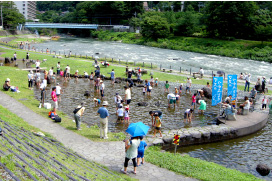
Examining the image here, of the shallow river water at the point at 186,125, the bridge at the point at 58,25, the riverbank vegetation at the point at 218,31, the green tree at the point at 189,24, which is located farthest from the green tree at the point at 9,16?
the shallow river water at the point at 186,125

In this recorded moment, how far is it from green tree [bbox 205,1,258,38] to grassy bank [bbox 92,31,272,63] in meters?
3.77

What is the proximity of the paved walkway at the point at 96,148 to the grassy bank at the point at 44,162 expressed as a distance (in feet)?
2.58

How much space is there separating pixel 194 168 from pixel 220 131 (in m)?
5.37

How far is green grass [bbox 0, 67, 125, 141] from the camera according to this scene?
46.0 feet

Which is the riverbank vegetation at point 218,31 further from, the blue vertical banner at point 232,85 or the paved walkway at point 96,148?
the paved walkway at point 96,148

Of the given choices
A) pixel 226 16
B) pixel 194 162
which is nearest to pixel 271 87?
pixel 194 162

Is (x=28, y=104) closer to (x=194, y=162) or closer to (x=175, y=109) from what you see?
(x=175, y=109)

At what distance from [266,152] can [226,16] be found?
194 feet

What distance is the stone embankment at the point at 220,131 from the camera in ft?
47.3

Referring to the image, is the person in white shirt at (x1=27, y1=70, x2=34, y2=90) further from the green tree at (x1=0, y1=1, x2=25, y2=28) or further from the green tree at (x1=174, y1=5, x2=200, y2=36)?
the green tree at (x1=0, y1=1, x2=25, y2=28)

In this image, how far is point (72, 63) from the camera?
37.3m

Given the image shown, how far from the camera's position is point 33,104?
19062 millimetres

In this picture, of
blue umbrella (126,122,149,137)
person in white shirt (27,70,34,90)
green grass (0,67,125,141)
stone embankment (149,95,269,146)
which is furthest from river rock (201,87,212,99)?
person in white shirt (27,70,34,90)

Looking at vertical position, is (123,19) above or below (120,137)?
above
